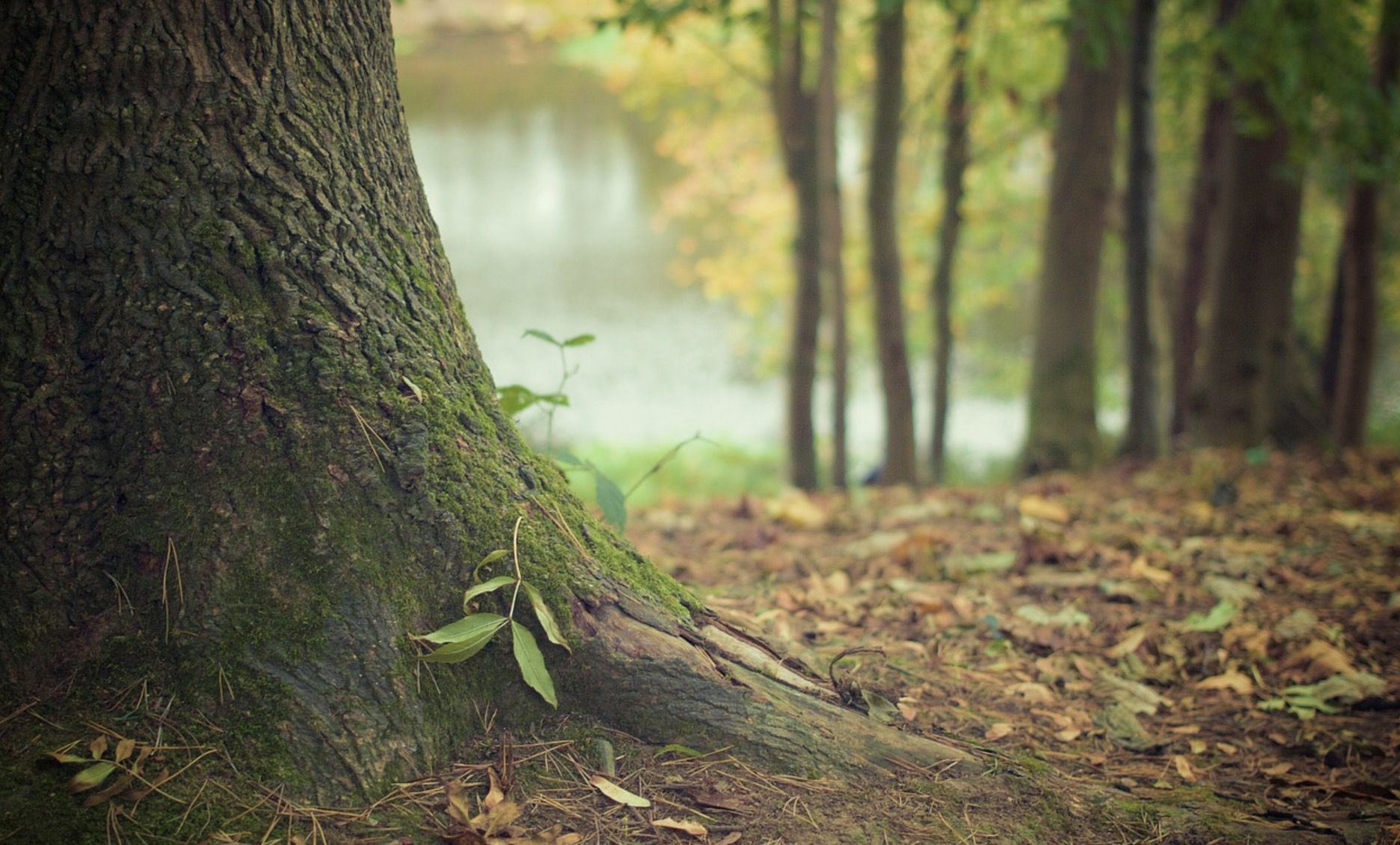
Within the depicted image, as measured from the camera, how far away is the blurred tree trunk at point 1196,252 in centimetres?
889

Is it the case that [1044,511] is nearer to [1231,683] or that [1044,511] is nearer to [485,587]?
[1231,683]

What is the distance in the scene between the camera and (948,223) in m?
8.97

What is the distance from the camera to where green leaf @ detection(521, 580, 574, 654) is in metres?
1.76

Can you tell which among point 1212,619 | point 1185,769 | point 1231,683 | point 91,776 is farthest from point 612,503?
point 1212,619

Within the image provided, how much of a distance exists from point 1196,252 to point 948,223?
95.1 inches

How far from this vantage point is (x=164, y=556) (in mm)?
1636

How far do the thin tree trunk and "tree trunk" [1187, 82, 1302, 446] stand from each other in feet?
2.26

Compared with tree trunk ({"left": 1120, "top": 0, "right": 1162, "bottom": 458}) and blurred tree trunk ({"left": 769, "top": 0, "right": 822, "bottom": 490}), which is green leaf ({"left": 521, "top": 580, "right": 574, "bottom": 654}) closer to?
tree trunk ({"left": 1120, "top": 0, "right": 1162, "bottom": 458})

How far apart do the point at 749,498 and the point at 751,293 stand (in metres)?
10.1

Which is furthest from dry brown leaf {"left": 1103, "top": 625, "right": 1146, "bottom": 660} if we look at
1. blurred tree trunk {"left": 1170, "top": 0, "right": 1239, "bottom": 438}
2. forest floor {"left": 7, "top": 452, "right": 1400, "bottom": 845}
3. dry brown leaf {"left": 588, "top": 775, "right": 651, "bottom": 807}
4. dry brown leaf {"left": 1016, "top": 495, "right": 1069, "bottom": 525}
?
blurred tree trunk {"left": 1170, "top": 0, "right": 1239, "bottom": 438}

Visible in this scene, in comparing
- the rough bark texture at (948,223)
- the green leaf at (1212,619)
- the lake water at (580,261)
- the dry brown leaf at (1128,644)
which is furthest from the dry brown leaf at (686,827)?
the lake water at (580,261)

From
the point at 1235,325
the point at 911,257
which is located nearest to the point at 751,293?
the point at 911,257

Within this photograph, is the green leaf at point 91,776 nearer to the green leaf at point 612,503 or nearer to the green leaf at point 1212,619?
the green leaf at point 612,503

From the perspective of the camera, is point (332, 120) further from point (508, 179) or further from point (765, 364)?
point (508, 179)
